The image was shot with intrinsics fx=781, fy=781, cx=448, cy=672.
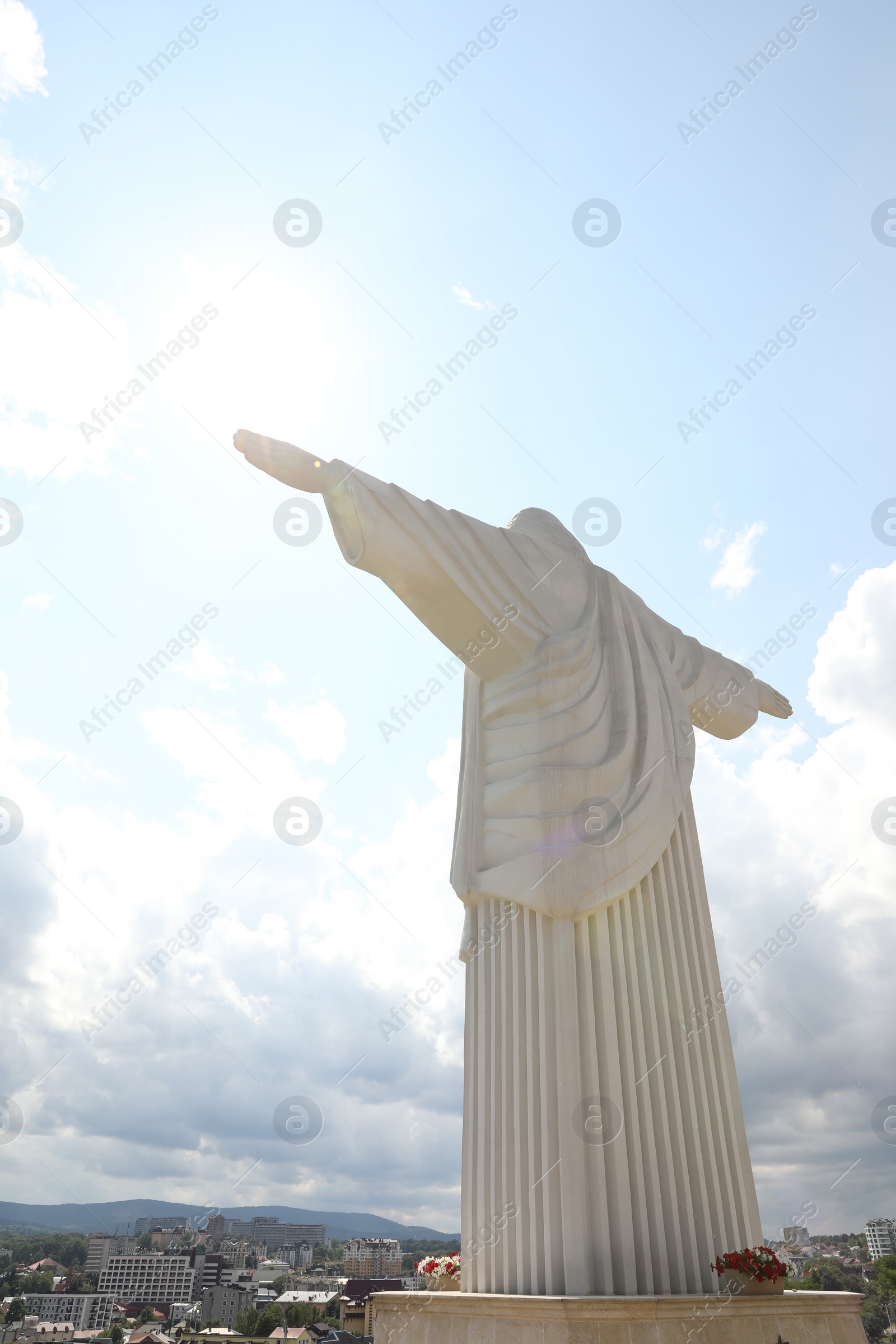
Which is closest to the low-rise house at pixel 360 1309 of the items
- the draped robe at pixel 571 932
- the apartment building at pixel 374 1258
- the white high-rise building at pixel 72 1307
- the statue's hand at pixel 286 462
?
the apartment building at pixel 374 1258

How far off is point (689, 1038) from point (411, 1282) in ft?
10.7

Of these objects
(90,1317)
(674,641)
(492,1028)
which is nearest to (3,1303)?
(90,1317)

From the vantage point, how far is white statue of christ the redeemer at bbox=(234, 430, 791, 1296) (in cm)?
568

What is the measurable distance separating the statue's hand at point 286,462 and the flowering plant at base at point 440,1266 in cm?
653

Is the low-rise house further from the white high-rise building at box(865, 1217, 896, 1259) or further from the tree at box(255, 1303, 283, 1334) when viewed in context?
the white high-rise building at box(865, 1217, 896, 1259)

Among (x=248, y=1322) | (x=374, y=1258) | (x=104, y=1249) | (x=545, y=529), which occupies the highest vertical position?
(x=545, y=529)

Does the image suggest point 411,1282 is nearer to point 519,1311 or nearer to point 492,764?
point 519,1311

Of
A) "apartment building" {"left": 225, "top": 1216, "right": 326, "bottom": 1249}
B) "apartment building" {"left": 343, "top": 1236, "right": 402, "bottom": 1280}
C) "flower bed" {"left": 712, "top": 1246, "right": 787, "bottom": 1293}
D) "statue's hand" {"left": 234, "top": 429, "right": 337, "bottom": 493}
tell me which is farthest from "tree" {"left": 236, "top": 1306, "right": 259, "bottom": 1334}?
"apartment building" {"left": 225, "top": 1216, "right": 326, "bottom": 1249}

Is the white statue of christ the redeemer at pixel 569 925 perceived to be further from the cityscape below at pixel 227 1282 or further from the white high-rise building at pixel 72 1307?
the white high-rise building at pixel 72 1307

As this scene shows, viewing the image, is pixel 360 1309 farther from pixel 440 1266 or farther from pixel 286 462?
pixel 286 462

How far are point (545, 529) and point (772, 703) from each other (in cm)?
405

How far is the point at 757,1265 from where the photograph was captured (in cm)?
546

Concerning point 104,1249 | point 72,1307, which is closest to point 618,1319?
point 72,1307

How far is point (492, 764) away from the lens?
7332 millimetres
